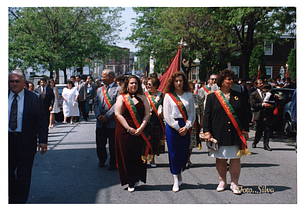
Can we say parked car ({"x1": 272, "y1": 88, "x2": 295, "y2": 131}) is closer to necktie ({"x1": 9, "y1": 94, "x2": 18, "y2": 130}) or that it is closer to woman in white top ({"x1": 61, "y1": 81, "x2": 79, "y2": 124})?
woman in white top ({"x1": 61, "y1": 81, "x2": 79, "y2": 124})

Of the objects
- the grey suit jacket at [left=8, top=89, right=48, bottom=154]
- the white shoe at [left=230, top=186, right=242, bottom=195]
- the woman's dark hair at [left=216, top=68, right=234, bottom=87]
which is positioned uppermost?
the woman's dark hair at [left=216, top=68, right=234, bottom=87]

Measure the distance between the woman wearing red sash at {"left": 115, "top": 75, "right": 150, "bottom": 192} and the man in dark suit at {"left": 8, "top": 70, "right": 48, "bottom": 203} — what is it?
1.31 metres

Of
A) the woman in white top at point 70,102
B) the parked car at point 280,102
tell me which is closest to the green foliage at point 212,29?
the parked car at point 280,102

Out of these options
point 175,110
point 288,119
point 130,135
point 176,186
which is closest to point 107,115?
point 130,135

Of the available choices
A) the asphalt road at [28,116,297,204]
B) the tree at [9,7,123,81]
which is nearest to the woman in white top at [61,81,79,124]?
the tree at [9,7,123,81]

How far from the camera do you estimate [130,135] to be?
5.00 metres

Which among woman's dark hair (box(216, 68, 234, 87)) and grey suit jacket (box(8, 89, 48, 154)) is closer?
grey suit jacket (box(8, 89, 48, 154))

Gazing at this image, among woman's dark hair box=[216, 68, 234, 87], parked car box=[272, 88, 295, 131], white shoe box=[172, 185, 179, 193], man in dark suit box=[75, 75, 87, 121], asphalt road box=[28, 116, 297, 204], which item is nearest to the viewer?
asphalt road box=[28, 116, 297, 204]

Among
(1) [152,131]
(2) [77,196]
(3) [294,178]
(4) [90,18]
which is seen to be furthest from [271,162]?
(4) [90,18]

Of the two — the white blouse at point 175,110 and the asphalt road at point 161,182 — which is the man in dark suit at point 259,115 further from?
the white blouse at point 175,110

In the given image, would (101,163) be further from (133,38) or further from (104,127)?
(133,38)

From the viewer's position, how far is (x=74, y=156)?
24.5 feet

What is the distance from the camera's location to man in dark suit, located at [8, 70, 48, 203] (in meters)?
3.94

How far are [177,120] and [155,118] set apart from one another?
1.27 meters
